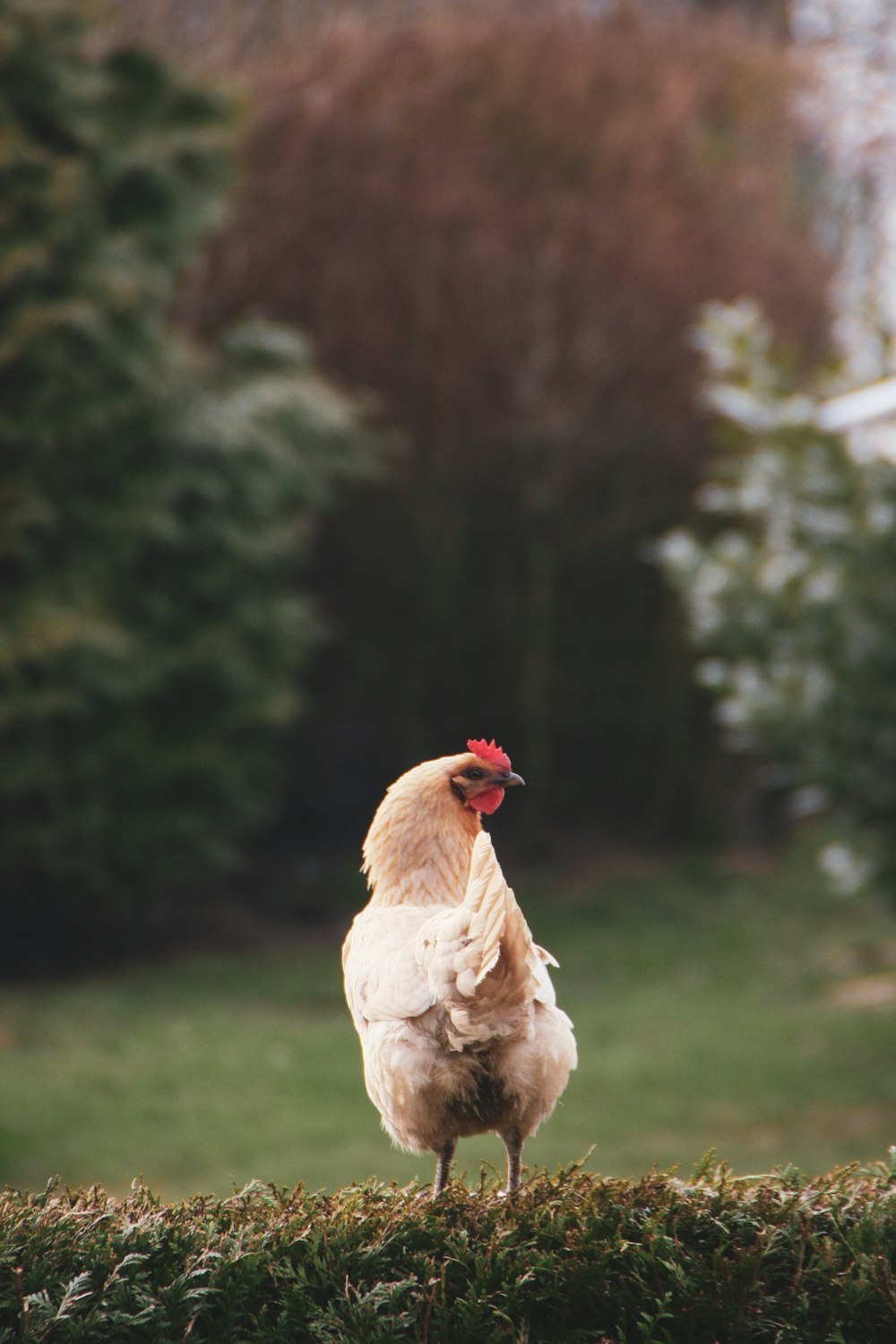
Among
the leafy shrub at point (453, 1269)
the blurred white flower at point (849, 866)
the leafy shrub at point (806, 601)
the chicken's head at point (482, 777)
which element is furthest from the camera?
the blurred white flower at point (849, 866)

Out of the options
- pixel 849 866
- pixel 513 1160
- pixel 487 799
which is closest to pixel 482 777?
pixel 487 799

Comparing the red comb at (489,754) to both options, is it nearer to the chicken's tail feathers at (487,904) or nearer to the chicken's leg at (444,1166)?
the chicken's tail feathers at (487,904)

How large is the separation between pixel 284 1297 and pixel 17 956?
9.37 metres

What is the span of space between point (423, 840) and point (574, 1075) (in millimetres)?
6134

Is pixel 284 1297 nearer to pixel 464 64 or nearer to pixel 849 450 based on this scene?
pixel 849 450

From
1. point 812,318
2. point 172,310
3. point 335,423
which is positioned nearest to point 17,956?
point 335,423

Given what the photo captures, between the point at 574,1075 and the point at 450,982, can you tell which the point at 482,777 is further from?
the point at 574,1075

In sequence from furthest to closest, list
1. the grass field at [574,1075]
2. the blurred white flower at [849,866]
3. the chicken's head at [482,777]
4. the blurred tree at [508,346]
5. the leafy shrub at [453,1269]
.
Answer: the blurred tree at [508,346] < the blurred white flower at [849,866] < the grass field at [574,1075] < the chicken's head at [482,777] < the leafy shrub at [453,1269]

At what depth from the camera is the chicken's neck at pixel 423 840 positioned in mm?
3072

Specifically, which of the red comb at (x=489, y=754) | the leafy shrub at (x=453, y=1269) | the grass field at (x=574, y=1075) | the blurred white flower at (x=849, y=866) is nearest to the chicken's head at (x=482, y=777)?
the red comb at (x=489, y=754)

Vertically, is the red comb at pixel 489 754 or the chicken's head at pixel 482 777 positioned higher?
the red comb at pixel 489 754

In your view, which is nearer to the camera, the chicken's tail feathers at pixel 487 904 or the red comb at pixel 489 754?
the chicken's tail feathers at pixel 487 904

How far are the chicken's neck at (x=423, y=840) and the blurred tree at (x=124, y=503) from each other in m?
6.92

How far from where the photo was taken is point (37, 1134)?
24.1 ft
